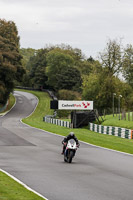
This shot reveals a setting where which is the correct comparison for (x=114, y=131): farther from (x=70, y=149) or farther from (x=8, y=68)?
(x=8, y=68)

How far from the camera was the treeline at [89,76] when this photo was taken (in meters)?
77.5

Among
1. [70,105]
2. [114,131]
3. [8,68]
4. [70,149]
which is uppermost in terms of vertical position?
[8,68]

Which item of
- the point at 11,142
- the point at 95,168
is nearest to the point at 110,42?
the point at 11,142

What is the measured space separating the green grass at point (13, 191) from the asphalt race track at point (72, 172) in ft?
1.69

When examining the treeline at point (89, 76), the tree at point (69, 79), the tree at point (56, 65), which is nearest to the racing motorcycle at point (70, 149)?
the treeline at point (89, 76)

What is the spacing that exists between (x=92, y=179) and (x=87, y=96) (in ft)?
221

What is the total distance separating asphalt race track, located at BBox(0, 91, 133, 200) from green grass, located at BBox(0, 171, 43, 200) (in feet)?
1.69

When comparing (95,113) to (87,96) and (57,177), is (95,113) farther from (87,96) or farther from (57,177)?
(57,177)

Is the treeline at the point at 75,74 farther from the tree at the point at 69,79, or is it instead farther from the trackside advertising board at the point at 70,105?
the trackside advertising board at the point at 70,105

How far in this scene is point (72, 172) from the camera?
1697 cm

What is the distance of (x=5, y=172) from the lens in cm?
1608

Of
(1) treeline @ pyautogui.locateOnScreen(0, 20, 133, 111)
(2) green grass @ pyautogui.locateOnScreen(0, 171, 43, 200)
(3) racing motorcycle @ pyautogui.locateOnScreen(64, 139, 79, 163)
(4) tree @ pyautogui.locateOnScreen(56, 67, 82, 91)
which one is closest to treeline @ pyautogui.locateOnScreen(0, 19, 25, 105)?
(1) treeline @ pyautogui.locateOnScreen(0, 20, 133, 111)

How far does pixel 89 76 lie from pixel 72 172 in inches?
2771

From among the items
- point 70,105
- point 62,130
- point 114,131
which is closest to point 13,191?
point 114,131
